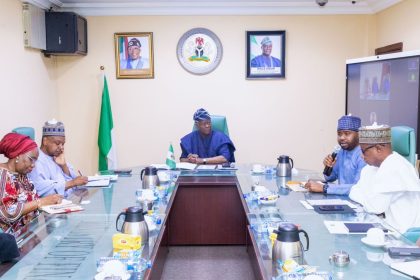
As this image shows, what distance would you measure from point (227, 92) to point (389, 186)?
328cm

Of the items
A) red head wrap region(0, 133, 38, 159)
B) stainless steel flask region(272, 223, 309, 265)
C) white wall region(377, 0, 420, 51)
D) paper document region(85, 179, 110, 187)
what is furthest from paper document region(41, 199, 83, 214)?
white wall region(377, 0, 420, 51)

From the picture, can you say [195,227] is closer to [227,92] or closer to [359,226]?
[359,226]

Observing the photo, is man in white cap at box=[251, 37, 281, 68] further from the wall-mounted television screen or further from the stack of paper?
the stack of paper

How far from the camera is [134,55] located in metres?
5.41

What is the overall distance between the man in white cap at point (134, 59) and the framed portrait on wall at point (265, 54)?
1261 millimetres

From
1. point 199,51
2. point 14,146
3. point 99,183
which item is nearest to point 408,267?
point 14,146

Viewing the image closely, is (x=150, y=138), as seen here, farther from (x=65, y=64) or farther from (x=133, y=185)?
(x=133, y=185)

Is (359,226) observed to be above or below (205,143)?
below

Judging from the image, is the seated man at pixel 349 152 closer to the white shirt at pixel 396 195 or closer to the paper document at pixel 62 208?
the white shirt at pixel 396 195

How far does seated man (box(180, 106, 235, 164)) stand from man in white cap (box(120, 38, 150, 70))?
132 cm

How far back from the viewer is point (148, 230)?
2070 millimetres

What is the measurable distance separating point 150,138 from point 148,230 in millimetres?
3565

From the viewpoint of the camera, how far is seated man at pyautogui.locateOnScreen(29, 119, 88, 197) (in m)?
3.04

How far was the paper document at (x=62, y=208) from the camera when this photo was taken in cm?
250
